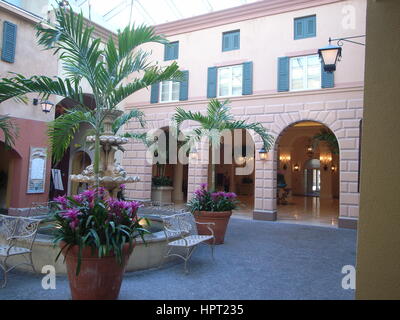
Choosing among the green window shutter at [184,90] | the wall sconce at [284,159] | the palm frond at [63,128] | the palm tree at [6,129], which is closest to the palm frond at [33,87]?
the palm frond at [63,128]

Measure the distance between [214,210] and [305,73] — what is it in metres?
6.89

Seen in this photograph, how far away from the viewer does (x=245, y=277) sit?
5020mm

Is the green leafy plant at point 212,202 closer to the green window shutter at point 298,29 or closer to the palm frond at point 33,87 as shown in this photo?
the palm frond at point 33,87

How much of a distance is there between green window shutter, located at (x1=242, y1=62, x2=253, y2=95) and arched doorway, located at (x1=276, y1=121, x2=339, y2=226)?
6.40 meters

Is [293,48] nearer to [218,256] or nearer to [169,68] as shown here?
[169,68]

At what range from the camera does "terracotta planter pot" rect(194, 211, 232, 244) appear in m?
7.20

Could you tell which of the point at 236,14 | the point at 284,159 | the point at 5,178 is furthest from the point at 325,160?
the point at 5,178

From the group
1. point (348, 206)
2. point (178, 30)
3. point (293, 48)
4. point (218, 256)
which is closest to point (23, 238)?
point (218, 256)

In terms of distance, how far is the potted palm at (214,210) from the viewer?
7236 millimetres

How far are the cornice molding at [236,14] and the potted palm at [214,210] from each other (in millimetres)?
8149

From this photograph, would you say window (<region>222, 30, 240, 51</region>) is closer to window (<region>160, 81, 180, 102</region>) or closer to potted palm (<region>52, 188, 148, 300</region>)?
window (<region>160, 81, 180, 102</region>)

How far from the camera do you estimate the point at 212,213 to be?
717cm

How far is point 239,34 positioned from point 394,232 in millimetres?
11892

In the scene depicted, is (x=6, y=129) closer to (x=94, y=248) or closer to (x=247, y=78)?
(x=94, y=248)
